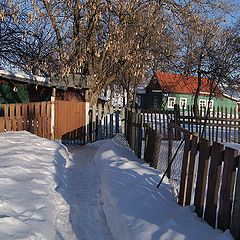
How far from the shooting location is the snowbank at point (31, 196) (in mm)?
4078

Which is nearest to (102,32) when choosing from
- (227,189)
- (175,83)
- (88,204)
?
(88,204)

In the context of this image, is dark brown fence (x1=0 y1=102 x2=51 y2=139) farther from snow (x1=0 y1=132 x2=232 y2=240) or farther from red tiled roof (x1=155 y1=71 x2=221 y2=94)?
red tiled roof (x1=155 y1=71 x2=221 y2=94)

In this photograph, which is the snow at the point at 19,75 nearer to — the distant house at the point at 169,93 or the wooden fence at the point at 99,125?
the wooden fence at the point at 99,125

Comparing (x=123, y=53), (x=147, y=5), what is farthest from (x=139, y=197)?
(x=147, y=5)

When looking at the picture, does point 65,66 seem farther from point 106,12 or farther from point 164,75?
point 164,75

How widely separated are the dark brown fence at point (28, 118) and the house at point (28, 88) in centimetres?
141

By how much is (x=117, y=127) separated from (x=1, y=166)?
946 centimetres

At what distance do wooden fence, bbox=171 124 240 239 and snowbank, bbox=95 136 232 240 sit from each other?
0.13 m

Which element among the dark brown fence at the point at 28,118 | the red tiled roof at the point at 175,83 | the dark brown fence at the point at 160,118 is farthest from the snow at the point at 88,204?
the red tiled roof at the point at 175,83

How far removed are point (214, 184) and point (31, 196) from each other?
2.81 metres

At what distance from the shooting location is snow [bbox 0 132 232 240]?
4008 mm

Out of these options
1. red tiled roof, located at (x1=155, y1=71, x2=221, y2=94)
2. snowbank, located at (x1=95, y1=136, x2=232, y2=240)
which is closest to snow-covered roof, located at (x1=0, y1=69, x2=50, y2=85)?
snowbank, located at (x1=95, y1=136, x2=232, y2=240)

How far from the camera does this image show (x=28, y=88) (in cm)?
1611

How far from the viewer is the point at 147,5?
670 inches
